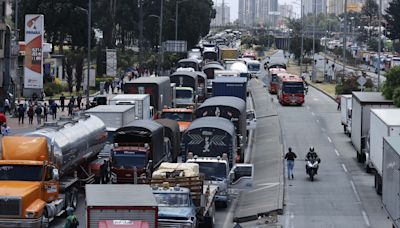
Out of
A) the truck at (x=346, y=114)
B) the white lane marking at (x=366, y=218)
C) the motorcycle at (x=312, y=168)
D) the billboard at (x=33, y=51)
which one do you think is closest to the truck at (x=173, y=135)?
the motorcycle at (x=312, y=168)

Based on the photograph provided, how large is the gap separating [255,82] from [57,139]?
64868 millimetres

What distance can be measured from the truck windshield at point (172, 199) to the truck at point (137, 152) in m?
6.48

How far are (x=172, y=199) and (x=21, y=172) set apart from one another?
4.72 meters

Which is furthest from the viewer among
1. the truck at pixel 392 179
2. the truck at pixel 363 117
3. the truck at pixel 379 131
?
the truck at pixel 363 117

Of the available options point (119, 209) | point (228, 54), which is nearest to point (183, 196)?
point (119, 209)

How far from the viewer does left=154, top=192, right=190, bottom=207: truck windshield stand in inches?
1059

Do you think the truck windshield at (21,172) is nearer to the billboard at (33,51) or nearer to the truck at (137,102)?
the truck at (137,102)

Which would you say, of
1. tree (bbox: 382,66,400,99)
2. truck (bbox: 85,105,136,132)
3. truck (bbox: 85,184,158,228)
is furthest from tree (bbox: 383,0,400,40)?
truck (bbox: 85,184,158,228)

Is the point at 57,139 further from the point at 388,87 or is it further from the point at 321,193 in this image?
the point at 388,87

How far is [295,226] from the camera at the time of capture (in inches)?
1174

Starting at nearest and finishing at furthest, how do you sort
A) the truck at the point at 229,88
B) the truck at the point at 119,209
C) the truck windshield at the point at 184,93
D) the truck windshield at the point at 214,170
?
the truck at the point at 119,209 → the truck windshield at the point at 214,170 → the truck at the point at 229,88 → the truck windshield at the point at 184,93

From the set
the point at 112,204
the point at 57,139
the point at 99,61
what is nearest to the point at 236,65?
the point at 99,61

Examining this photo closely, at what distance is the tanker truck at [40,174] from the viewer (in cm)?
2764

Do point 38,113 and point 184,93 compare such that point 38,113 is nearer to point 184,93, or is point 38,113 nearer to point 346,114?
point 184,93
